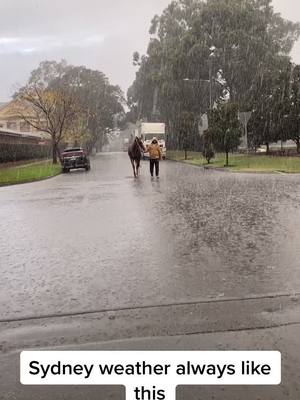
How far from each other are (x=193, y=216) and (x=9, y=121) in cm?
8597

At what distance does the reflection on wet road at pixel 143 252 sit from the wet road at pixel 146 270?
0.05ft

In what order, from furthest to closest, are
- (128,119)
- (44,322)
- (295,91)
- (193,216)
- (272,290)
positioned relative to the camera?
(128,119) → (295,91) → (193,216) → (272,290) → (44,322)

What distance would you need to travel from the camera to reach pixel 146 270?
6516 mm

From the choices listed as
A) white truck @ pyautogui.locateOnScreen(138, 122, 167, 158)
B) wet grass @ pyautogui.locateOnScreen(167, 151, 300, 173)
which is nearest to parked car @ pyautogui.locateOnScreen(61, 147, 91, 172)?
wet grass @ pyautogui.locateOnScreen(167, 151, 300, 173)

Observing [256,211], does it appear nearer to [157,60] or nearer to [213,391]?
[213,391]

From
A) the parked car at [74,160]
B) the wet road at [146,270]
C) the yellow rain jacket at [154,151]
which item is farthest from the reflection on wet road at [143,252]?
the parked car at [74,160]

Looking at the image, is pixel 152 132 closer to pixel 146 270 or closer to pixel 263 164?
pixel 263 164

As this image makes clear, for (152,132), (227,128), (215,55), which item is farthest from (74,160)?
(215,55)

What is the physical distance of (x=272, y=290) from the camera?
5535mm

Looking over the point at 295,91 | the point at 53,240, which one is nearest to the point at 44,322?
the point at 53,240

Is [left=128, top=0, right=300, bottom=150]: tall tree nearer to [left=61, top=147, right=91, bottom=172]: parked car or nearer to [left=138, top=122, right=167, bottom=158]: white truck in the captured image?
[left=138, top=122, right=167, bottom=158]: white truck

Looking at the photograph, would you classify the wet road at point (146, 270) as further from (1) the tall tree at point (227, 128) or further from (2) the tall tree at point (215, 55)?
(2) the tall tree at point (215, 55)

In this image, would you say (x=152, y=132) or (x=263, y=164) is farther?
(x=152, y=132)

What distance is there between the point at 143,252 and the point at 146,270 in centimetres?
109
